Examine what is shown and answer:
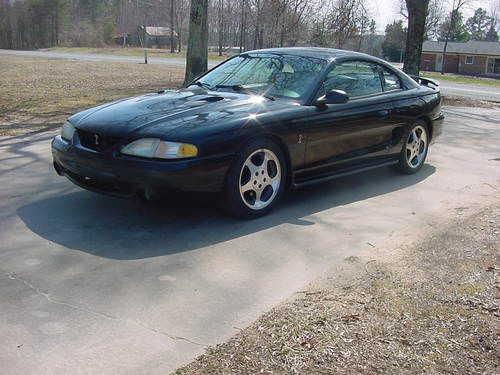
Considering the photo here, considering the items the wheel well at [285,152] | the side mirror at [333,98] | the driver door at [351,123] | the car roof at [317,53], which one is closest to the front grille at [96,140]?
the wheel well at [285,152]

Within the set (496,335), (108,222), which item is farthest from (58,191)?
(496,335)

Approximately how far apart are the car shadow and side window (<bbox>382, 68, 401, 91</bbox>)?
146cm

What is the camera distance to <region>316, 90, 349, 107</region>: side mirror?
526 cm

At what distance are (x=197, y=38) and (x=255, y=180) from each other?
960 centimetres

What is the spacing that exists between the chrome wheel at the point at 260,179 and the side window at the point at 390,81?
212 centimetres

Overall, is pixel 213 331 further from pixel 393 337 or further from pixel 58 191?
pixel 58 191

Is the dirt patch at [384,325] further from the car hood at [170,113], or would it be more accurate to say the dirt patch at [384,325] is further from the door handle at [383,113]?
the door handle at [383,113]

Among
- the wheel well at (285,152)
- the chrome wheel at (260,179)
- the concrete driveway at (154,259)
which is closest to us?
the concrete driveway at (154,259)

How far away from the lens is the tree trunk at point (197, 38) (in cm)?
1331

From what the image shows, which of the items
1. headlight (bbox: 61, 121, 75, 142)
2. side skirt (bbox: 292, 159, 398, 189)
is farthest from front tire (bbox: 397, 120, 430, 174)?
headlight (bbox: 61, 121, 75, 142)


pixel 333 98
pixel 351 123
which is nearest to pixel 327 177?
pixel 351 123

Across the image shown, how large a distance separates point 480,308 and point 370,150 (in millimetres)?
2931

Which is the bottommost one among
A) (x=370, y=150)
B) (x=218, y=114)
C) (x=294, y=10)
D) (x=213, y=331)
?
(x=213, y=331)

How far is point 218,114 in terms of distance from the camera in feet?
15.4
